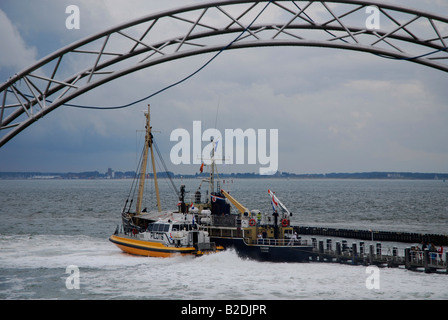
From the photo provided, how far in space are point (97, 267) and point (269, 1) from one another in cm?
2890

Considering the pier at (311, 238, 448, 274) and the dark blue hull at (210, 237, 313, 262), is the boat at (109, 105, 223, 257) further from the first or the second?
the pier at (311, 238, 448, 274)

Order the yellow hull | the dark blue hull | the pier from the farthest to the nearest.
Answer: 1. the yellow hull
2. the dark blue hull
3. the pier

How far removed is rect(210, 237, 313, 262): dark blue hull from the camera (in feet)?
129

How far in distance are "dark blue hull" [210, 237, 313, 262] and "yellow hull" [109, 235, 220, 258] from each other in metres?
3.42

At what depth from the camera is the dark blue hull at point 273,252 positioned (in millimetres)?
39375

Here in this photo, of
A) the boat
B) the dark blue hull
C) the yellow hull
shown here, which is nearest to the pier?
the dark blue hull

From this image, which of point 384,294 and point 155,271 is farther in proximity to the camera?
point 155,271

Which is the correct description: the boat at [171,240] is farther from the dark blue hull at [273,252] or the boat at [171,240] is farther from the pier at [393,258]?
the pier at [393,258]

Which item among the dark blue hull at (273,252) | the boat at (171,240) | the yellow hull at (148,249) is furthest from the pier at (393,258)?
the yellow hull at (148,249)
